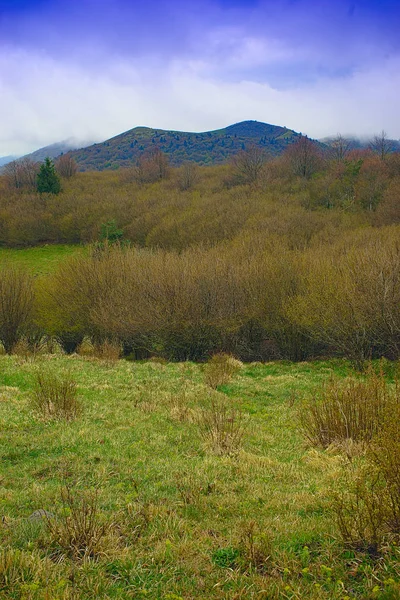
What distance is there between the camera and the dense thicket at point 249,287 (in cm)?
1894


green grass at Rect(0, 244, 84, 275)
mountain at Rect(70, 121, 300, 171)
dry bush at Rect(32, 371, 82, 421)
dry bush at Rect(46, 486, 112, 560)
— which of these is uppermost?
mountain at Rect(70, 121, 300, 171)

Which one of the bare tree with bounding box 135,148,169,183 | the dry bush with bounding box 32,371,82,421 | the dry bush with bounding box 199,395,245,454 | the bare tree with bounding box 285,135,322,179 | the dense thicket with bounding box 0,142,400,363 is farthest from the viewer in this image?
the bare tree with bounding box 135,148,169,183

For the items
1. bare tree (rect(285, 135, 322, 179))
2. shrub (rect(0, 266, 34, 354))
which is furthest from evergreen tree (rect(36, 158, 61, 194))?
shrub (rect(0, 266, 34, 354))

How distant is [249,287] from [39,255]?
128ft

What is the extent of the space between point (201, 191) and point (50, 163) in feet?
80.5

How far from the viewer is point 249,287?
79.6 feet

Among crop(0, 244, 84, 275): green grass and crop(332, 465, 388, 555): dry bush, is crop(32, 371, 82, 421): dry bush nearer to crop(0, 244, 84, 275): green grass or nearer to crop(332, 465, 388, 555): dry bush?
crop(332, 465, 388, 555): dry bush

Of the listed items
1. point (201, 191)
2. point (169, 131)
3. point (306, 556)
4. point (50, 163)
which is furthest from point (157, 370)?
point (169, 131)

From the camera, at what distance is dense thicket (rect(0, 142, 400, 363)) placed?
62.1 ft

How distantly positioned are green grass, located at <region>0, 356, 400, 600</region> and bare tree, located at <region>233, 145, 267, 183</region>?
56.0 metres

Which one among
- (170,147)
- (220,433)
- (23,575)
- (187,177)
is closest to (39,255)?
(187,177)

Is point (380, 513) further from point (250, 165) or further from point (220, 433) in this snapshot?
point (250, 165)

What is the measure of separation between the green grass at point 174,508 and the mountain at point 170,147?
12325cm

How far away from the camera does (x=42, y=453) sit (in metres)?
7.27
